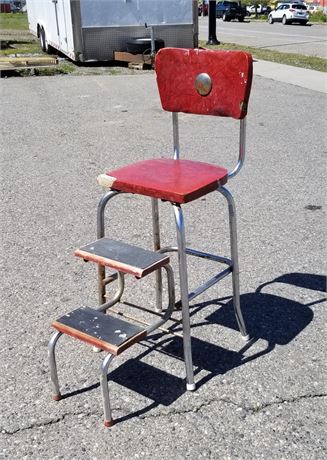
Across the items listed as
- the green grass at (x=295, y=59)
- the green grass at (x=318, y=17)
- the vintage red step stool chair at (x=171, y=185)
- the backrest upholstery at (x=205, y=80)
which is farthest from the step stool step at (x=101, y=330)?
the green grass at (x=318, y=17)

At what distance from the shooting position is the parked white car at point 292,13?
3303 centimetres

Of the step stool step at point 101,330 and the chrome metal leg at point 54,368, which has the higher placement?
the step stool step at point 101,330

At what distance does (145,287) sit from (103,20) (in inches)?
432

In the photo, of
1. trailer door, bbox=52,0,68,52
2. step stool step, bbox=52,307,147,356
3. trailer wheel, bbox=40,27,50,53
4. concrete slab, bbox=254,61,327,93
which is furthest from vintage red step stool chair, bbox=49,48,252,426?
trailer wheel, bbox=40,27,50,53

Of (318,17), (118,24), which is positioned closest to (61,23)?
(118,24)

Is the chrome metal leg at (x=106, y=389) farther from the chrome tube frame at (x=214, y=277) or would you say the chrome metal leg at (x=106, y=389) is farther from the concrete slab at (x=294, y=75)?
the concrete slab at (x=294, y=75)

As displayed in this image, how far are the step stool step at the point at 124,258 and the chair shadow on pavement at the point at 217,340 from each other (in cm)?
54

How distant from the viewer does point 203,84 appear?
2.53 meters

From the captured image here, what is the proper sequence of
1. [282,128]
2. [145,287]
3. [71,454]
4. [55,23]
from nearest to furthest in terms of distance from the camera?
[71,454] → [145,287] → [282,128] → [55,23]

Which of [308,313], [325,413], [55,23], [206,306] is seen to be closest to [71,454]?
[325,413]

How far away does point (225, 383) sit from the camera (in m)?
2.47

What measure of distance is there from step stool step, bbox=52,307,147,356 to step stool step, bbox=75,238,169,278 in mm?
237

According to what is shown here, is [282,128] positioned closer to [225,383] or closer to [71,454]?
[225,383]

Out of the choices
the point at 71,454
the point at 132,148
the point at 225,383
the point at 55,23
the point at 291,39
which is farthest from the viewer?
the point at 291,39
